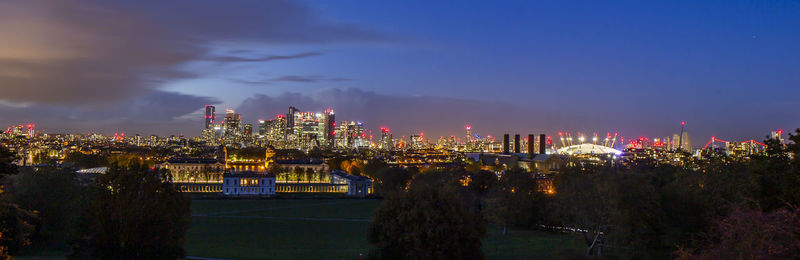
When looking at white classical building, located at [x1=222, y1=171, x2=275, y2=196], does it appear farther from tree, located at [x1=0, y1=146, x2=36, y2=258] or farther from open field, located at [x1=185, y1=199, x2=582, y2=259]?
tree, located at [x1=0, y1=146, x2=36, y2=258]

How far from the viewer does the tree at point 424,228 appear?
25.9 meters

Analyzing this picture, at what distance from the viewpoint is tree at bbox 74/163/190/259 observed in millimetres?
24031

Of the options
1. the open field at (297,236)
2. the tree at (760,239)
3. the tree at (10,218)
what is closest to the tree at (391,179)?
the open field at (297,236)

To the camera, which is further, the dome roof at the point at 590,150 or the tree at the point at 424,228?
the dome roof at the point at 590,150

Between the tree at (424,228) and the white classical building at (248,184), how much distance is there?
218ft

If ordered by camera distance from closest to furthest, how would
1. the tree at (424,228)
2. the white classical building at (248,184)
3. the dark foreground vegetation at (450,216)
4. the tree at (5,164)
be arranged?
the tree at (5,164) < the dark foreground vegetation at (450,216) < the tree at (424,228) < the white classical building at (248,184)

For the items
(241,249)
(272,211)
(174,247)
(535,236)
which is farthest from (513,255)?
(272,211)

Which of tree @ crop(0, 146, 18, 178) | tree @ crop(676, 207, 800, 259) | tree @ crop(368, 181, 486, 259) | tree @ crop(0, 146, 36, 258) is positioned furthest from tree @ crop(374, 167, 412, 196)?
tree @ crop(676, 207, 800, 259)

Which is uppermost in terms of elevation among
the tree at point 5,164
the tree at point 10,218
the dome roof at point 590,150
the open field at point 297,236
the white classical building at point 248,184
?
the dome roof at point 590,150

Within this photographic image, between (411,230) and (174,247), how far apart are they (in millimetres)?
10298

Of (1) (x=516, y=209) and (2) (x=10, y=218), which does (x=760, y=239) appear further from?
(1) (x=516, y=209)

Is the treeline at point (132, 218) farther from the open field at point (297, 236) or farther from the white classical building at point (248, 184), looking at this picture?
the white classical building at point (248, 184)

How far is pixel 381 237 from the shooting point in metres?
26.9

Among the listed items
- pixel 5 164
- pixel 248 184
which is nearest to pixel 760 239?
pixel 5 164
